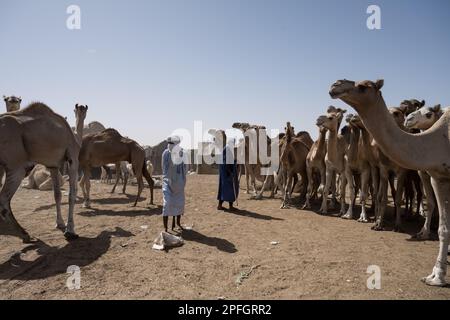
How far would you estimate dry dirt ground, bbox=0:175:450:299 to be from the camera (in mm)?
4422

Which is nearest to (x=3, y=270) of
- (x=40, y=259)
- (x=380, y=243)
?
(x=40, y=259)

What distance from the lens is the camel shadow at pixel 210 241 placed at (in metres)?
6.37

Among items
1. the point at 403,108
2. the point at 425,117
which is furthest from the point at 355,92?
the point at 403,108

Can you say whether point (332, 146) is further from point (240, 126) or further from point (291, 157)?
point (240, 126)

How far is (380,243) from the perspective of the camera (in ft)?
21.9

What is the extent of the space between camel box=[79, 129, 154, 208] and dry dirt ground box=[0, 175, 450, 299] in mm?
2078

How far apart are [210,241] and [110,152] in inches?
223

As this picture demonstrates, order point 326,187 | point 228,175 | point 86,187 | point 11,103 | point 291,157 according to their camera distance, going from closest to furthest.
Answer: point 11,103 < point 326,187 < point 228,175 < point 86,187 < point 291,157

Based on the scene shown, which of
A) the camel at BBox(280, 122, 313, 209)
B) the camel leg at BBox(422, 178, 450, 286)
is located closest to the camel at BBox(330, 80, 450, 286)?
the camel leg at BBox(422, 178, 450, 286)

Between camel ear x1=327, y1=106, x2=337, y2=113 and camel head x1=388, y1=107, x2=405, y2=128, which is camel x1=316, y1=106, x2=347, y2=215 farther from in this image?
camel head x1=388, y1=107, x2=405, y2=128

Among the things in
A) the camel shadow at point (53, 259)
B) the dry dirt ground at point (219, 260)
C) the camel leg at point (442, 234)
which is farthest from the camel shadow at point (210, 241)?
the camel leg at point (442, 234)

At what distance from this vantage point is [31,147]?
20.8 ft
